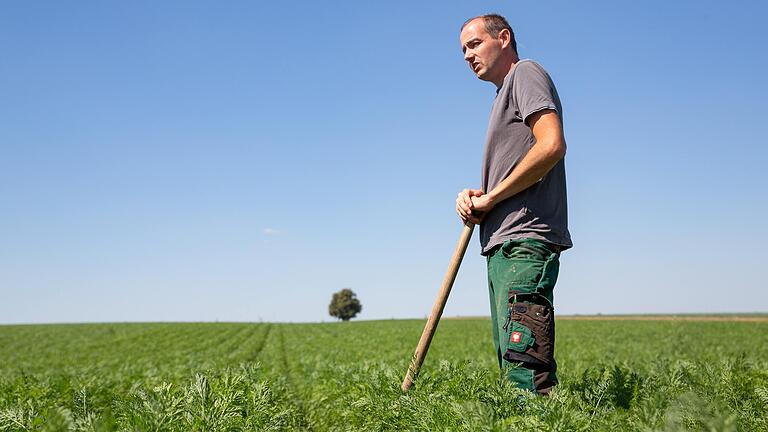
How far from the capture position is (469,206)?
3.74 m

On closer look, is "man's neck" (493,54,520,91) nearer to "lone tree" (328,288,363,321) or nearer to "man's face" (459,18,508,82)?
"man's face" (459,18,508,82)

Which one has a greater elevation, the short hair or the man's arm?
the short hair

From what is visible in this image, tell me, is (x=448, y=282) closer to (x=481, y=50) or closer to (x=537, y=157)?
(x=537, y=157)

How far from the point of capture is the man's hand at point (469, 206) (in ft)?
12.3

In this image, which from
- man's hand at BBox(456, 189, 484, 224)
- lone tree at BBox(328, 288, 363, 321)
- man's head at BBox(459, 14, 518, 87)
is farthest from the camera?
lone tree at BBox(328, 288, 363, 321)

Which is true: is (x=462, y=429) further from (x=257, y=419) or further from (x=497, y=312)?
(x=257, y=419)

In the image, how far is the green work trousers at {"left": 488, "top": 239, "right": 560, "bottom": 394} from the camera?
3258mm

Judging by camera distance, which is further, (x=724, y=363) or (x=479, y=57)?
→ (x=724, y=363)

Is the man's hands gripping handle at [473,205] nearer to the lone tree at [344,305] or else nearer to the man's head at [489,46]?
the man's head at [489,46]

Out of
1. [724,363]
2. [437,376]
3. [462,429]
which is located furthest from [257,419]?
[724,363]

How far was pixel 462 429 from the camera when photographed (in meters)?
2.85

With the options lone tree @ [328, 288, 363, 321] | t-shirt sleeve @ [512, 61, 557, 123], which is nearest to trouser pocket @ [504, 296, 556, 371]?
t-shirt sleeve @ [512, 61, 557, 123]

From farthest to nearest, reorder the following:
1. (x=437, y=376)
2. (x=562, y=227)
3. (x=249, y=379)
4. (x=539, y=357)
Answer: (x=249, y=379), (x=437, y=376), (x=562, y=227), (x=539, y=357)

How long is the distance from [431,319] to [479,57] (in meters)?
1.69
